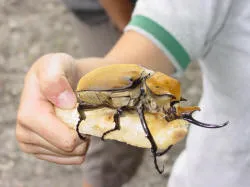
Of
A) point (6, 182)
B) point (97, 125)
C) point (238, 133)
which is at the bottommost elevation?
point (6, 182)

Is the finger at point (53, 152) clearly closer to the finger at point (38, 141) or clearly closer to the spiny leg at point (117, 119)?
the finger at point (38, 141)

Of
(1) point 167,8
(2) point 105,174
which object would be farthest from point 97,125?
(2) point 105,174

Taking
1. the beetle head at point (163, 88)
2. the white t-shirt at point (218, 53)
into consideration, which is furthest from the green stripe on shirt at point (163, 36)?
the beetle head at point (163, 88)

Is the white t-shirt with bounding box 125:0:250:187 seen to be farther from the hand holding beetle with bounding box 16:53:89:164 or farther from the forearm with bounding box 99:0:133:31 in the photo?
the forearm with bounding box 99:0:133:31

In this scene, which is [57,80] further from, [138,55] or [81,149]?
[138,55]

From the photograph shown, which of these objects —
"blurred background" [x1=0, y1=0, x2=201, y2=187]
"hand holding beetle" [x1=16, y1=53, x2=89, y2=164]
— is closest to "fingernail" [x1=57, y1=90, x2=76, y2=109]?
"hand holding beetle" [x1=16, y1=53, x2=89, y2=164]

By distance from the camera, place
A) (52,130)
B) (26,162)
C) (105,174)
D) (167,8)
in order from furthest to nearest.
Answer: (26,162)
(105,174)
(167,8)
(52,130)

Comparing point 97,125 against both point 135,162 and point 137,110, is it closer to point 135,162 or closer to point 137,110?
point 137,110
